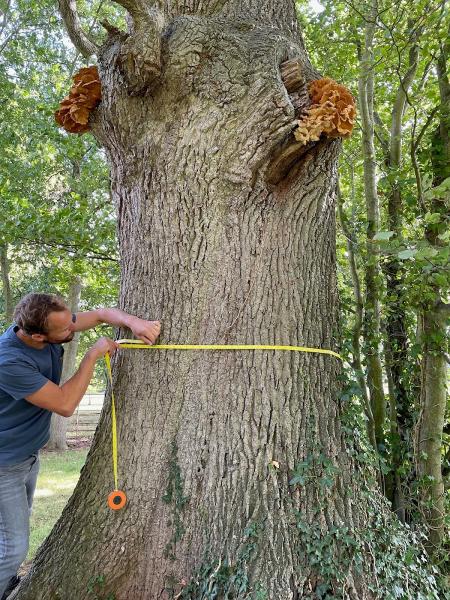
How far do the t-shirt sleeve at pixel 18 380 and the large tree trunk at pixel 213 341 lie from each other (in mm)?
448

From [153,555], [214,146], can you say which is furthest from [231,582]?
[214,146]

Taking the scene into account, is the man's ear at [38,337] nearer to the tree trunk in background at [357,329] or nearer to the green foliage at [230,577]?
the green foliage at [230,577]

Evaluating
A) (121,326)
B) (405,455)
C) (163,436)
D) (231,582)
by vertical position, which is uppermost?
(121,326)

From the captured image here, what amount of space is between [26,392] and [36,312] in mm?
413

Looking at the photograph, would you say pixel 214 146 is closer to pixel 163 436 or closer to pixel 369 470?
pixel 163 436

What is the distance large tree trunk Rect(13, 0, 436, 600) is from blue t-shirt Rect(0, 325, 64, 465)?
357 mm

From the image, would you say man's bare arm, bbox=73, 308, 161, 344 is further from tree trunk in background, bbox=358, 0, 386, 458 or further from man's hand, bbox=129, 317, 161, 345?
tree trunk in background, bbox=358, 0, 386, 458

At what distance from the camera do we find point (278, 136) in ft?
8.42

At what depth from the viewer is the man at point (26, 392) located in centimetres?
250

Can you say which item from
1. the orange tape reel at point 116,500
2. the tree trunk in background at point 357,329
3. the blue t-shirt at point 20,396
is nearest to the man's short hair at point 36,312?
the blue t-shirt at point 20,396

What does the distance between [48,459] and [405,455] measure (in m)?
10.2

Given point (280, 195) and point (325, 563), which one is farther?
point (280, 195)

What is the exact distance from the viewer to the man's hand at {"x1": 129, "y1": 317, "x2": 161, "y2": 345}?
2605mm

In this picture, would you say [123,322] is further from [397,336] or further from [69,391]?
[397,336]
